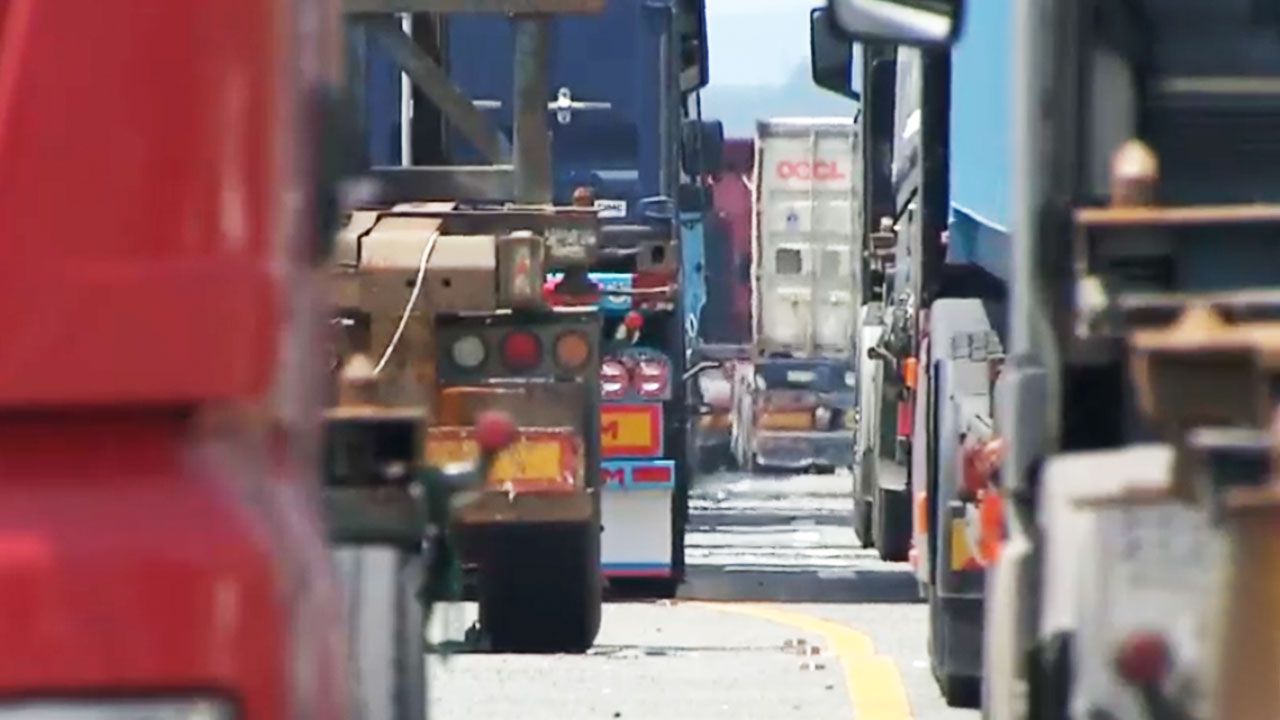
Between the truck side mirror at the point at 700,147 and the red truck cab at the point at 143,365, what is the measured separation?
46.6 feet

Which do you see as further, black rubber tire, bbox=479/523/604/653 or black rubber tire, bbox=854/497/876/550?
black rubber tire, bbox=854/497/876/550

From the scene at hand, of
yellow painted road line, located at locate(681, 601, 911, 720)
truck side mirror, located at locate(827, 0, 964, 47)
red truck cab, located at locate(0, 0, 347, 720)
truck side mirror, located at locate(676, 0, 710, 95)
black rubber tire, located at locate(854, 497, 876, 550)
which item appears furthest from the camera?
black rubber tire, located at locate(854, 497, 876, 550)

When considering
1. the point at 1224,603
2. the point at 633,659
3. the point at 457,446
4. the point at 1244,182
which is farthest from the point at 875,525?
the point at 1224,603

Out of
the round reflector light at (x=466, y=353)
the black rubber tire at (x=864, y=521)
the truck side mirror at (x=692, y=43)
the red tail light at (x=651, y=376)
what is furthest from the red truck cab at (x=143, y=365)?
the black rubber tire at (x=864, y=521)

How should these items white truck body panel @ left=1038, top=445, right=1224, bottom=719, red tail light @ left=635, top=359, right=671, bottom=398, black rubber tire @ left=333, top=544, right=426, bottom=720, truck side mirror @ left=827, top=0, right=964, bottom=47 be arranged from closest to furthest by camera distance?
white truck body panel @ left=1038, top=445, right=1224, bottom=719 < black rubber tire @ left=333, top=544, right=426, bottom=720 < truck side mirror @ left=827, top=0, right=964, bottom=47 < red tail light @ left=635, top=359, right=671, bottom=398

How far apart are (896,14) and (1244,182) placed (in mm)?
933

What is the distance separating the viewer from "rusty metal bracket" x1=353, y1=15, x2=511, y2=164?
32.3ft

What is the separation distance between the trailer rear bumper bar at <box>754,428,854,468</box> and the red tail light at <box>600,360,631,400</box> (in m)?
22.5

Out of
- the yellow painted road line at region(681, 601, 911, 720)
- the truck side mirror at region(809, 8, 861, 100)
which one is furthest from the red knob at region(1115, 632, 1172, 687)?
the truck side mirror at region(809, 8, 861, 100)

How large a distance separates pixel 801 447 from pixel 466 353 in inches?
1087

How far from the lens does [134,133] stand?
2.19 m

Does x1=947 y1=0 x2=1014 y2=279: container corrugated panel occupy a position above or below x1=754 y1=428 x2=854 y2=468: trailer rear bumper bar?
above

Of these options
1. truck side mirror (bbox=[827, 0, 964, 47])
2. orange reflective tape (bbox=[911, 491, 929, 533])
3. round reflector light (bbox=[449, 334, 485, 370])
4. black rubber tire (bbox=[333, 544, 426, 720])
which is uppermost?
truck side mirror (bbox=[827, 0, 964, 47])

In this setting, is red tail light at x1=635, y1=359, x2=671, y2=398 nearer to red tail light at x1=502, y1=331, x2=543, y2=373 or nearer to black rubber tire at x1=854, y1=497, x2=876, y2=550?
black rubber tire at x1=854, y1=497, x2=876, y2=550
